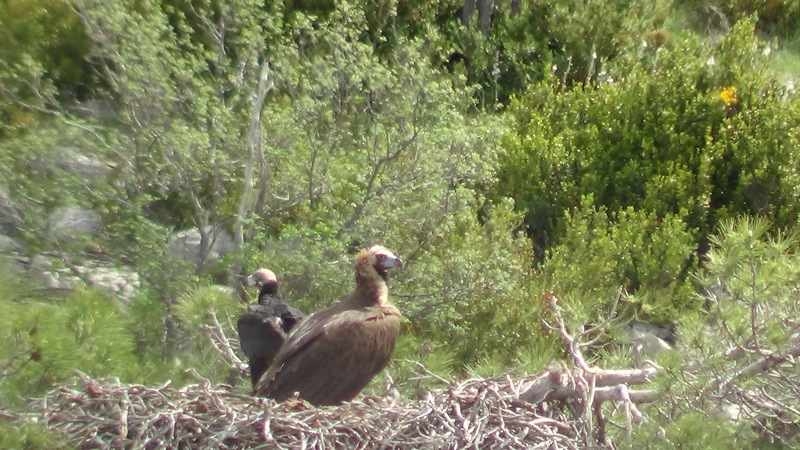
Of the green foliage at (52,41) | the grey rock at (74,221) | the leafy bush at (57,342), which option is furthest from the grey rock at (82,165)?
the leafy bush at (57,342)

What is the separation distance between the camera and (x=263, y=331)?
5.79 m

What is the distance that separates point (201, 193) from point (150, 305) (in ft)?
4.64

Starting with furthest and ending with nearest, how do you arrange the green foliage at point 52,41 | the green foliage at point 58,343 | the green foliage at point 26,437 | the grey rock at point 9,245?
the green foliage at point 52,41 < the grey rock at point 9,245 < the green foliage at point 58,343 < the green foliage at point 26,437

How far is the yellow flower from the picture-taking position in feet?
34.5

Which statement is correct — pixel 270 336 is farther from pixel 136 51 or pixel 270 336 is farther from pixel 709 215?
pixel 709 215

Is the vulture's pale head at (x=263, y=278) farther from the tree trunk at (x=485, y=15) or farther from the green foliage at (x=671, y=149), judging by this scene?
the tree trunk at (x=485, y=15)

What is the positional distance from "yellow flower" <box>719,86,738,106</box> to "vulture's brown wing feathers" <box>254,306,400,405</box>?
578 cm

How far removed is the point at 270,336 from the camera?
578cm

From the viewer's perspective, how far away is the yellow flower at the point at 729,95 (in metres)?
10.5

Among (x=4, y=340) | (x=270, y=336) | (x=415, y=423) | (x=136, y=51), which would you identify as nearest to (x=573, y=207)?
(x=136, y=51)

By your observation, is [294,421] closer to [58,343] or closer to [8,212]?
[58,343]

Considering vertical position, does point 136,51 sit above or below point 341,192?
above

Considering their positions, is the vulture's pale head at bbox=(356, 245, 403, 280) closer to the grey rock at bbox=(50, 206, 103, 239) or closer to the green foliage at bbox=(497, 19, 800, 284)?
the grey rock at bbox=(50, 206, 103, 239)

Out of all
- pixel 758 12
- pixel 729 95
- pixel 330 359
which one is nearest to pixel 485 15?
pixel 729 95
